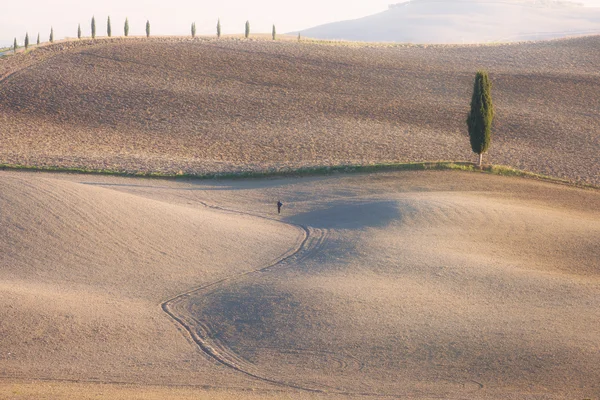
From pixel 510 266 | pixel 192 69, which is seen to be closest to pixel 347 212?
pixel 510 266

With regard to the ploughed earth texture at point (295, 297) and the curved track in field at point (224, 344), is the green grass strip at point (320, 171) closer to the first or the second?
the ploughed earth texture at point (295, 297)

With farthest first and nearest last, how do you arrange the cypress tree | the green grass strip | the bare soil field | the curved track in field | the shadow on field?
the bare soil field < the cypress tree < the green grass strip < the shadow on field < the curved track in field

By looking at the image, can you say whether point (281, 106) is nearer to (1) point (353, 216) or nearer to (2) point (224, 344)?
(1) point (353, 216)

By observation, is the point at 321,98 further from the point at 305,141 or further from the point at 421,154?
the point at 421,154

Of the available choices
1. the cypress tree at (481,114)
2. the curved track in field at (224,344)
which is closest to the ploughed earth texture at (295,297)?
the curved track in field at (224,344)

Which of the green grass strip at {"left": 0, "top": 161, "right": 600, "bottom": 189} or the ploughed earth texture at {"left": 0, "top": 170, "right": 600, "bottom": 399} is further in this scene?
the green grass strip at {"left": 0, "top": 161, "right": 600, "bottom": 189}

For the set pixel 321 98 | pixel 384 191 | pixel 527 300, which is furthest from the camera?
pixel 321 98

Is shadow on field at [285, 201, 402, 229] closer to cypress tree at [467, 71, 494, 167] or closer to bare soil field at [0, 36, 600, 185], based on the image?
bare soil field at [0, 36, 600, 185]

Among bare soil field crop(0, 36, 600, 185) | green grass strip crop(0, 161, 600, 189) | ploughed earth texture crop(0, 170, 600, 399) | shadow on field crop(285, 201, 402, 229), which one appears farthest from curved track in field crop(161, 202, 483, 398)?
bare soil field crop(0, 36, 600, 185)
